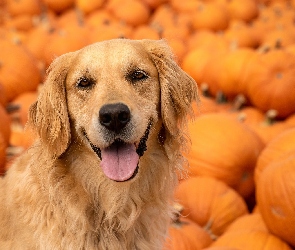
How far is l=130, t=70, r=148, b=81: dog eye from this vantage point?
2.53 meters

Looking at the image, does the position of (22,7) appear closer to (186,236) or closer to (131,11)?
(131,11)

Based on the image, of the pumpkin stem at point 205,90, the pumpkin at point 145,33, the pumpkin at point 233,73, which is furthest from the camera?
the pumpkin at point 145,33

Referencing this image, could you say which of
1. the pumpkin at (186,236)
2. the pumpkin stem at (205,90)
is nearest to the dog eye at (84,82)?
the pumpkin at (186,236)

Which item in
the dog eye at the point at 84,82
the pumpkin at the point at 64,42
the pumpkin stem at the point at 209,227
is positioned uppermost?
the dog eye at the point at 84,82

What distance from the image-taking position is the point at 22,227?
2508 mm

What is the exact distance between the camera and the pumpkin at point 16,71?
234 inches

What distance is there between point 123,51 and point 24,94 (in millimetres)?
3743

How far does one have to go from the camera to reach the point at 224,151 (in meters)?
4.28

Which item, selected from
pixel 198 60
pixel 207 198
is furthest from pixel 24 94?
pixel 207 198

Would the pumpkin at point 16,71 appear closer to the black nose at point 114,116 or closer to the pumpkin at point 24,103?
the pumpkin at point 24,103

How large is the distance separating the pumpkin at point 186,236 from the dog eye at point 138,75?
1479mm

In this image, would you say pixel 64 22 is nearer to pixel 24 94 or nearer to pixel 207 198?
pixel 24 94

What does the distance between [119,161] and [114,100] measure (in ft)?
1.20

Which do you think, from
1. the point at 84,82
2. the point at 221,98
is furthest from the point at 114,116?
the point at 221,98
